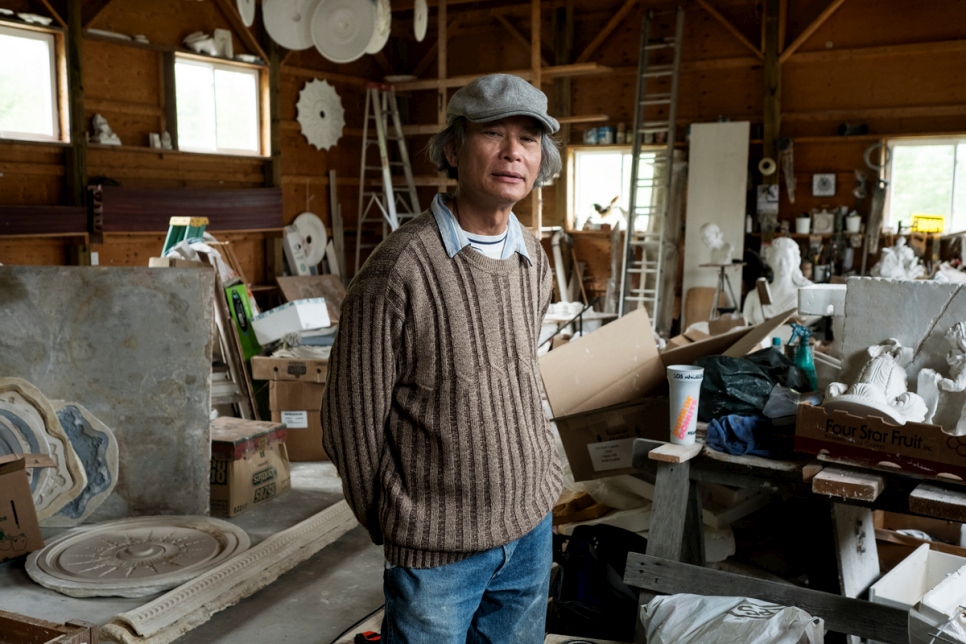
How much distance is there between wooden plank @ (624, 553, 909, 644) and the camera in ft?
7.09

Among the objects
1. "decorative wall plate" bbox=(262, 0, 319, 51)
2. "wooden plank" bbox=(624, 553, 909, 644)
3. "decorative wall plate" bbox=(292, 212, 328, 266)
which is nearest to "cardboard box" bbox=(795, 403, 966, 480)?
"wooden plank" bbox=(624, 553, 909, 644)

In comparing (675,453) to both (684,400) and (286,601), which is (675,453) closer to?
(684,400)

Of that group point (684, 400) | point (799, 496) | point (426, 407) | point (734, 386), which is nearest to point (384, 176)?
point (734, 386)

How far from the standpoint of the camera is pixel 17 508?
3391 millimetres

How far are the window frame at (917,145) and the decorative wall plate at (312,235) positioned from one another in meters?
5.75

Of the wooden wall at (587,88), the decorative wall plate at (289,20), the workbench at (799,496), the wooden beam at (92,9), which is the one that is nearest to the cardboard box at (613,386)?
the workbench at (799,496)

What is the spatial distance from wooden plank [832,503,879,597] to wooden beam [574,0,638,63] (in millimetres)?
7198

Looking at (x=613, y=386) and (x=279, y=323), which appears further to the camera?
(x=279, y=323)

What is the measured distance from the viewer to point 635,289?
8922 mm

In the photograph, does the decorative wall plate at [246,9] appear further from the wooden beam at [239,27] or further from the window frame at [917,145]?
the window frame at [917,145]

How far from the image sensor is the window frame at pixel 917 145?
25.2ft

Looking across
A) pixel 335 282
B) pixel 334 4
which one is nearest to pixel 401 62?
pixel 335 282

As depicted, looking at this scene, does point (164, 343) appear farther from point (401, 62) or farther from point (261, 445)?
Result: point (401, 62)

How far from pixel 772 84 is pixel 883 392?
6.61 m
